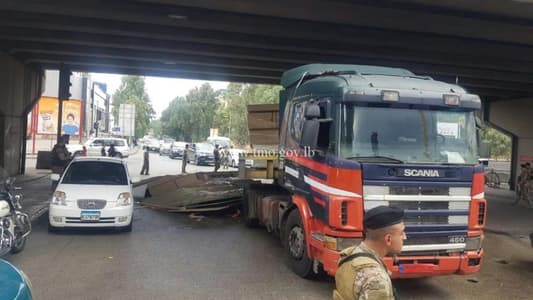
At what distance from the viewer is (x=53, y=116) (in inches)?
1818

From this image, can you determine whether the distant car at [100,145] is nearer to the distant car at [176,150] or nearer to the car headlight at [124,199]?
the distant car at [176,150]

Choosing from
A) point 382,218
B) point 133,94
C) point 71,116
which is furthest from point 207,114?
point 382,218

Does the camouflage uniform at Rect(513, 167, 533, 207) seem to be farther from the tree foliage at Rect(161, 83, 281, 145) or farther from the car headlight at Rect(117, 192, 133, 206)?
the tree foliage at Rect(161, 83, 281, 145)

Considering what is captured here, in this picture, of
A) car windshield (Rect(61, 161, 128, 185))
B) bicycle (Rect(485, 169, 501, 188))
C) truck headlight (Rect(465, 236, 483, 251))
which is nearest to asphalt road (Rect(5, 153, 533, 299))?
truck headlight (Rect(465, 236, 483, 251))

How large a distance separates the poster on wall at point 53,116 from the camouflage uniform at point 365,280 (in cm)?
4690

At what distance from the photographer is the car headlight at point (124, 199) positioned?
31.5 feet

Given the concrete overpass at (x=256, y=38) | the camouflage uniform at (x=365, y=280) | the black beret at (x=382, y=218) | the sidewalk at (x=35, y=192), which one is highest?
the concrete overpass at (x=256, y=38)

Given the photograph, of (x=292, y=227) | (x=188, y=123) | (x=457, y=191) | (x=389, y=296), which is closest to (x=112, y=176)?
(x=292, y=227)

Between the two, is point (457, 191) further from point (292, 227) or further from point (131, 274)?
point (131, 274)

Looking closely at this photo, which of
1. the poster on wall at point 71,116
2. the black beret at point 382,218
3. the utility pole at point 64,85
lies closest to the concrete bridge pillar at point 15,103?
the utility pole at point 64,85

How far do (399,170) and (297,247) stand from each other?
204cm

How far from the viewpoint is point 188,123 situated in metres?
86.1

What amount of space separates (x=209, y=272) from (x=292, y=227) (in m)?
1.41

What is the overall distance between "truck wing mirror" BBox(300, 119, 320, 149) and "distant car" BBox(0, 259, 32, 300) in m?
3.78
